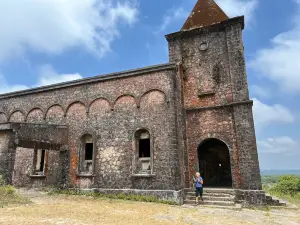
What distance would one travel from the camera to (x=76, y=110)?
1394 centimetres

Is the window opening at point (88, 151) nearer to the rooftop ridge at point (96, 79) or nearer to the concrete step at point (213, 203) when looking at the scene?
the rooftop ridge at point (96, 79)

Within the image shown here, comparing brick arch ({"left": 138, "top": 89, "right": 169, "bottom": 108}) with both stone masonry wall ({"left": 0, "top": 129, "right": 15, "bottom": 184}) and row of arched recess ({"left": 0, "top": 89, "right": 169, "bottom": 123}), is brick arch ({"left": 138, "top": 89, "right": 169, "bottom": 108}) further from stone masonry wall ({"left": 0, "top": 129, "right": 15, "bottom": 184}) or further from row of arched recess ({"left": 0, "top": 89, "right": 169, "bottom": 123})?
stone masonry wall ({"left": 0, "top": 129, "right": 15, "bottom": 184})

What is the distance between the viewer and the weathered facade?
11195 millimetres

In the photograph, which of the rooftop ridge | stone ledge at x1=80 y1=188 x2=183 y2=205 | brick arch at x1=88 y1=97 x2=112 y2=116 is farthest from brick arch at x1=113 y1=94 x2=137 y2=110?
stone ledge at x1=80 y1=188 x2=183 y2=205

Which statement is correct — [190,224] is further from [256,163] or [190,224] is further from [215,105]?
[215,105]

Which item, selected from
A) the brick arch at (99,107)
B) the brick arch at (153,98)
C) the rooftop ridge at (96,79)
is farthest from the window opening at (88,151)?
the brick arch at (153,98)

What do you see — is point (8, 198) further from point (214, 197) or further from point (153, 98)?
point (214, 197)

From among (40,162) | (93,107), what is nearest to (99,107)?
(93,107)

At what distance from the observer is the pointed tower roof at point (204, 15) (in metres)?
13.7

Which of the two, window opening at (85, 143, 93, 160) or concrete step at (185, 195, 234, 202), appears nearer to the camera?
concrete step at (185, 195, 234, 202)

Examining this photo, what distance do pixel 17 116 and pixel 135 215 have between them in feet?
39.3

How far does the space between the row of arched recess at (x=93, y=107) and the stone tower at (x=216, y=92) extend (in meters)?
1.83

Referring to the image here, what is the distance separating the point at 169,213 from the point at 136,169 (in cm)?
370

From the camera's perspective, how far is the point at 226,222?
7.34 meters
